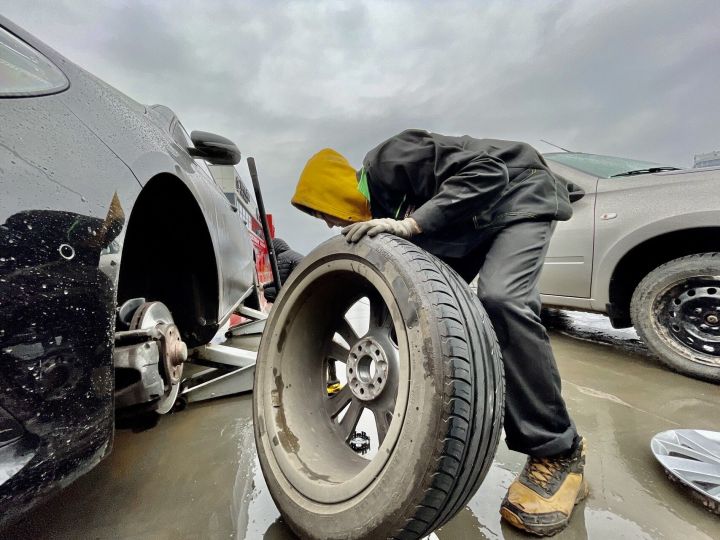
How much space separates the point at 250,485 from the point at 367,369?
0.61 metres

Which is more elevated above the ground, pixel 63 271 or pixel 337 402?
pixel 63 271

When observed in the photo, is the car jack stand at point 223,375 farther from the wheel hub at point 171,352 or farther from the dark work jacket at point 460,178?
the dark work jacket at point 460,178

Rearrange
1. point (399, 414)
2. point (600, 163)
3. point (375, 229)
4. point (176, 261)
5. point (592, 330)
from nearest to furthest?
point (399, 414) < point (375, 229) < point (176, 261) < point (600, 163) < point (592, 330)

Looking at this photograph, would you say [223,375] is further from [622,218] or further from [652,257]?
[652,257]

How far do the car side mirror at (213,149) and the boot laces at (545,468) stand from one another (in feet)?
5.79

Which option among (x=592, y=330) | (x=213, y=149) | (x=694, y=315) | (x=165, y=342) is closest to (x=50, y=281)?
(x=165, y=342)

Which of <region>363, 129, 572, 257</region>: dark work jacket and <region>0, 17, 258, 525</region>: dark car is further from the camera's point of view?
<region>363, 129, 572, 257</region>: dark work jacket

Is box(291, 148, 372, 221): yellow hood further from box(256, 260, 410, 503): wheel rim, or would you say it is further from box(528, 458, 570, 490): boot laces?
box(528, 458, 570, 490): boot laces

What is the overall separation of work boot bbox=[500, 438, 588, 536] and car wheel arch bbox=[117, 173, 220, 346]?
1.31m

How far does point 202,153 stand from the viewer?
1.85 meters

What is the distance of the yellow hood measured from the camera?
150cm

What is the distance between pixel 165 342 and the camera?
1.20 metres

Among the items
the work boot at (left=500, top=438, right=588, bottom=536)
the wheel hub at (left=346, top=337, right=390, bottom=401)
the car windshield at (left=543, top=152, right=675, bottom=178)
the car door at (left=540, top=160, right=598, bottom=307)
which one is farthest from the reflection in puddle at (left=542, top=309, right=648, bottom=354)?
the wheel hub at (left=346, top=337, right=390, bottom=401)

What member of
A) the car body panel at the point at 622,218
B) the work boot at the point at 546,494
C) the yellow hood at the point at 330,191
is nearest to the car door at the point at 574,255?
the car body panel at the point at 622,218
